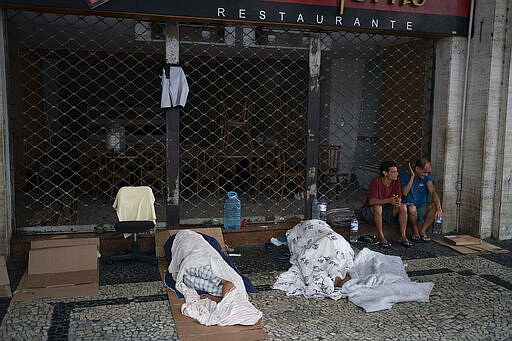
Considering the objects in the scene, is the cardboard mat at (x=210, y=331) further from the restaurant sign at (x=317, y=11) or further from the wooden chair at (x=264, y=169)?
the wooden chair at (x=264, y=169)

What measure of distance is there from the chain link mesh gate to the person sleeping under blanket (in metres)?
1.14

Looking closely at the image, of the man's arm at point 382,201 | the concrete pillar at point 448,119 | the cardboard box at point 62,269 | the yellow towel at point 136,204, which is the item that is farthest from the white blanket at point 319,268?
the concrete pillar at point 448,119

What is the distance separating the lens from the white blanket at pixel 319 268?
3.75 meters

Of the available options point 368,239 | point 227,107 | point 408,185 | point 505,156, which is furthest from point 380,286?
point 227,107

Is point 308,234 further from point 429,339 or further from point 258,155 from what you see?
point 258,155

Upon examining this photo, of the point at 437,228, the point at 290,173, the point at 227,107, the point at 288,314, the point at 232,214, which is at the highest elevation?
the point at 227,107

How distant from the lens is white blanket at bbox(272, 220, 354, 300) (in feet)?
12.3

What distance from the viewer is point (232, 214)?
5.13 m

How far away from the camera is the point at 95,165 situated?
276 inches

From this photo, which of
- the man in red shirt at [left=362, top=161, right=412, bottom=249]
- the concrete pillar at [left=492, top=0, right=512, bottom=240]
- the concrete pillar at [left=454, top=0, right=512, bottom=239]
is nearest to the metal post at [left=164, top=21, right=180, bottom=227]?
the man in red shirt at [left=362, top=161, right=412, bottom=249]

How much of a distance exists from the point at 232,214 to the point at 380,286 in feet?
6.17

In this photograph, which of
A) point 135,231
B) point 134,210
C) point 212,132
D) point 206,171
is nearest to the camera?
point 135,231

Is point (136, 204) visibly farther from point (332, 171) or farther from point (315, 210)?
point (332, 171)

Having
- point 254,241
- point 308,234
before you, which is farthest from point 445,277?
point 254,241
